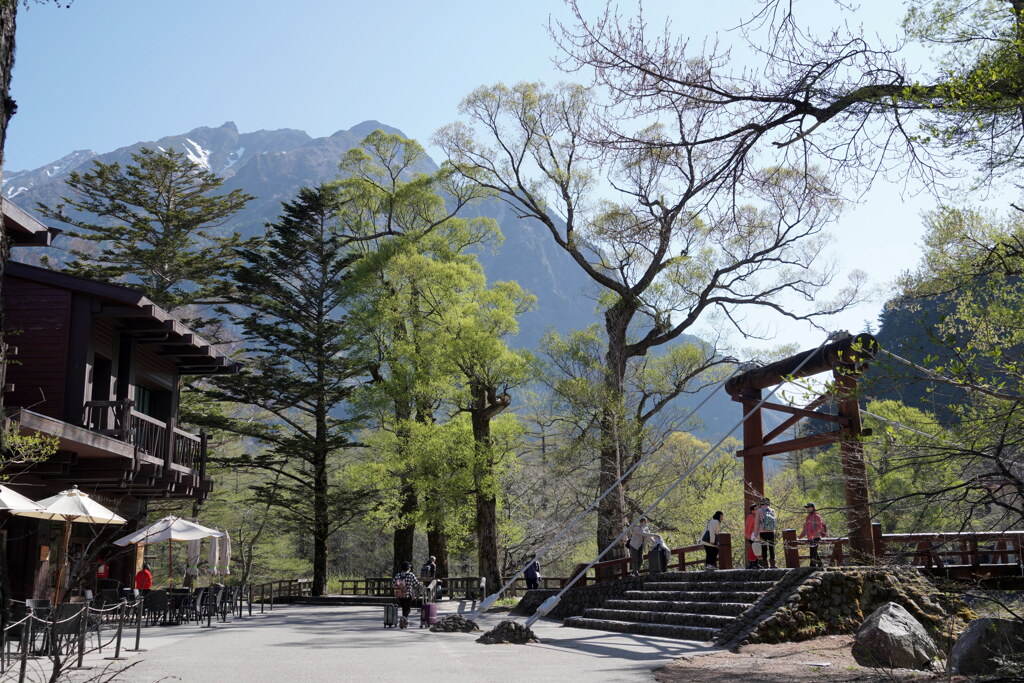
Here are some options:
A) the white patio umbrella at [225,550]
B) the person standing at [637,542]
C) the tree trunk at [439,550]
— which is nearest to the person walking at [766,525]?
the person standing at [637,542]

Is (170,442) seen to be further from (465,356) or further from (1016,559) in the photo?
(1016,559)

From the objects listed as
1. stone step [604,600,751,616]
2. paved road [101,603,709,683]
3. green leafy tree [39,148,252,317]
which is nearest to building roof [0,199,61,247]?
paved road [101,603,709,683]

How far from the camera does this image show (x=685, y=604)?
592 inches

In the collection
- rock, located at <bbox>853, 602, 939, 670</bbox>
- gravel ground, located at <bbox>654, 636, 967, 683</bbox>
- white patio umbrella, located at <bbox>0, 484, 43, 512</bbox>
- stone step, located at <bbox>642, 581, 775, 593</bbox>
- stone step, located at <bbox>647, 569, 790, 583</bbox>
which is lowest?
gravel ground, located at <bbox>654, 636, 967, 683</bbox>

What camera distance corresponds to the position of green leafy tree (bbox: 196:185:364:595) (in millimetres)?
32844

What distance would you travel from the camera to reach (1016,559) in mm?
17812

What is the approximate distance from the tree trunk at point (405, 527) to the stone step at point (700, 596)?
45.9ft

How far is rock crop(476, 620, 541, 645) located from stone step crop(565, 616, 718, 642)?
6.76 ft

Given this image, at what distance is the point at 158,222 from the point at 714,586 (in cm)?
2499

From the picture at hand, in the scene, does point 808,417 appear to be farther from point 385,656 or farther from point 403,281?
point 403,281

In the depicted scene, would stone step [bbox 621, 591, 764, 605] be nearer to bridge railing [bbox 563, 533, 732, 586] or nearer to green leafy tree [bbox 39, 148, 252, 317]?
bridge railing [bbox 563, 533, 732, 586]

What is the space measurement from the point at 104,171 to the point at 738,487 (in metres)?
27.0

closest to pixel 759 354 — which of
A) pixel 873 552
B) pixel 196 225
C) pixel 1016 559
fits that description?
pixel 1016 559

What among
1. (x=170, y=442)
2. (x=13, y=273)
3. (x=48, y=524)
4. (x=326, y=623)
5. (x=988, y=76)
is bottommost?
(x=326, y=623)
